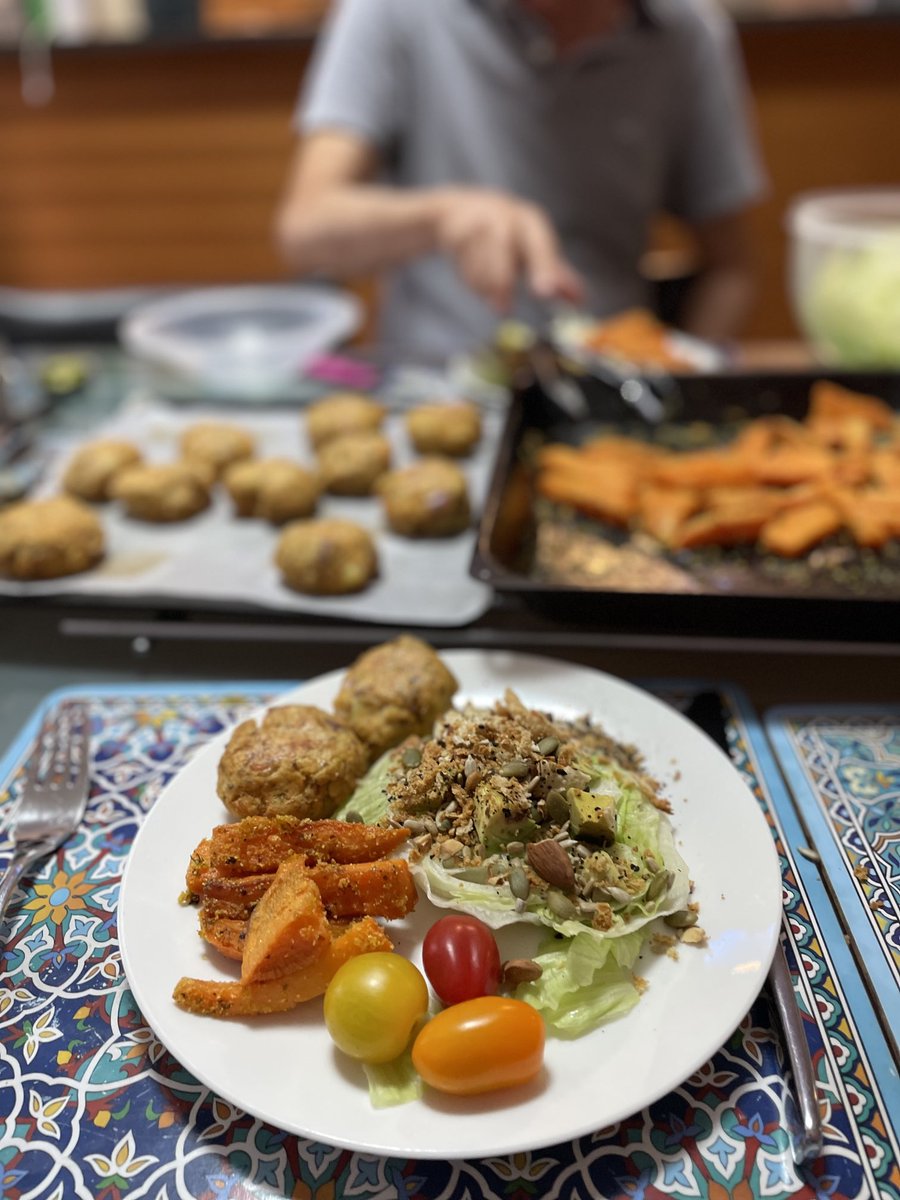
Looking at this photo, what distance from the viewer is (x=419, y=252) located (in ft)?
10.7

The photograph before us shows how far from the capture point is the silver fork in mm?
1388

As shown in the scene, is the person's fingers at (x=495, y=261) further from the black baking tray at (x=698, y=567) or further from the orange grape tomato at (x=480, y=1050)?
the orange grape tomato at (x=480, y=1050)

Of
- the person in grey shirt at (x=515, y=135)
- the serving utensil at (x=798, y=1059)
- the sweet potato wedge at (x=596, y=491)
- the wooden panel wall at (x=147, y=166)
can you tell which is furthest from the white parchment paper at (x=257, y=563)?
the wooden panel wall at (x=147, y=166)

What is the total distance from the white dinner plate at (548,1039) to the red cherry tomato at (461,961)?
86 mm

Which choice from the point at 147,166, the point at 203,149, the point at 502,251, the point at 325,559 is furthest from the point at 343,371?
the point at 147,166

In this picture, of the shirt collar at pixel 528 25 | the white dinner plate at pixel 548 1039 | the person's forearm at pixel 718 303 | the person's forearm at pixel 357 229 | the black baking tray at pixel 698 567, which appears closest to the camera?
the white dinner plate at pixel 548 1039

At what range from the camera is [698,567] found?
2.04 metres

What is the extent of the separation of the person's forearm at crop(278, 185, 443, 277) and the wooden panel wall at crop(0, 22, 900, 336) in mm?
2433

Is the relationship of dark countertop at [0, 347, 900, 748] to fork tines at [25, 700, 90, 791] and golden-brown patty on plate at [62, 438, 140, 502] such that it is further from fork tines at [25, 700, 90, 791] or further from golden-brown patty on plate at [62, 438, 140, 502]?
golden-brown patty on plate at [62, 438, 140, 502]

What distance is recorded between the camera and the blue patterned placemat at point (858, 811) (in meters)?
1.24

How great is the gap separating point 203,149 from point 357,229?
3.01 meters

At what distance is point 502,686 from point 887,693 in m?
0.71

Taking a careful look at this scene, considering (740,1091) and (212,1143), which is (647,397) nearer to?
(740,1091)

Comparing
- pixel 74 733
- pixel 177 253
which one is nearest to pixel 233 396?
pixel 74 733
